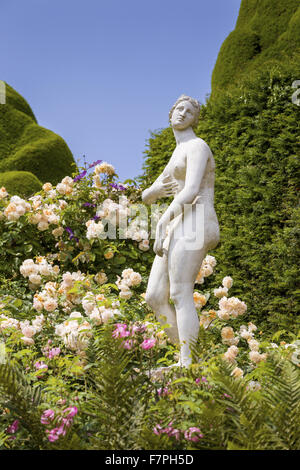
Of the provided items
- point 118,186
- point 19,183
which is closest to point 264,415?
point 118,186

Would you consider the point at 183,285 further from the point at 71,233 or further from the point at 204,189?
the point at 71,233

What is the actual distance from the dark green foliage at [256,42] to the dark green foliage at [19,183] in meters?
5.13

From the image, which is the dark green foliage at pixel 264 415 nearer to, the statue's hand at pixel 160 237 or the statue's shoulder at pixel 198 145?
the statue's hand at pixel 160 237

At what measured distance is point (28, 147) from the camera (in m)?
12.7

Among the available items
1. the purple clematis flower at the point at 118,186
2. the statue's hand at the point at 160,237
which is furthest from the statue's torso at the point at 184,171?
the purple clematis flower at the point at 118,186

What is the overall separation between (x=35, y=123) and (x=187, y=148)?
1198 cm

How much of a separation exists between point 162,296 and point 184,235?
0.49 meters

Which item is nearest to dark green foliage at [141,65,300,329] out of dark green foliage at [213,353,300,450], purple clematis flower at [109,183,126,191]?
purple clematis flower at [109,183,126,191]

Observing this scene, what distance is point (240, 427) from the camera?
151cm

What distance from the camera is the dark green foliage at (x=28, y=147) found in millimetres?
12469
